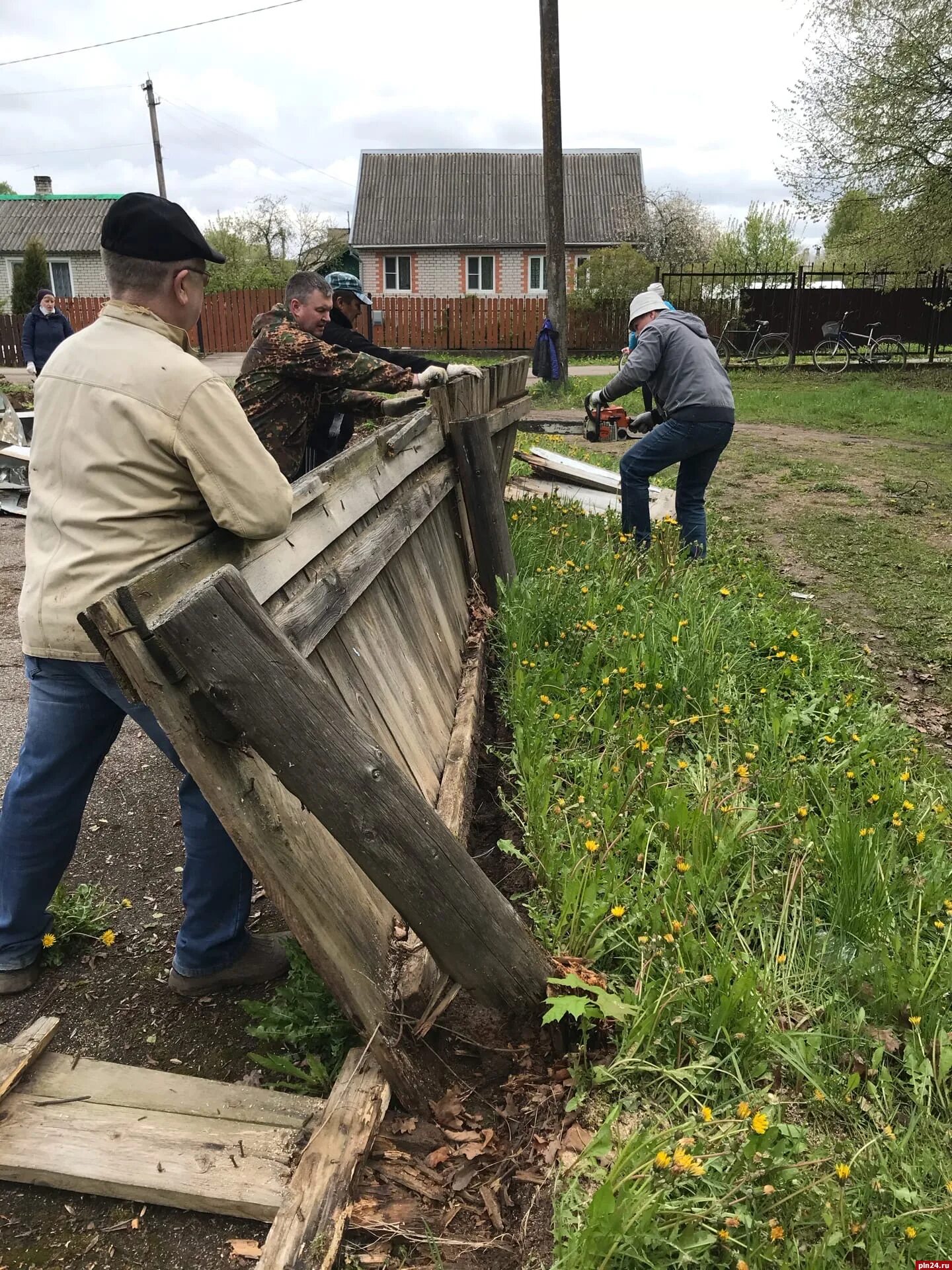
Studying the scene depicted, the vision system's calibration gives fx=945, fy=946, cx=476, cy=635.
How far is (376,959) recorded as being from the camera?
7.29 feet

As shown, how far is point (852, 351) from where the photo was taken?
918 inches

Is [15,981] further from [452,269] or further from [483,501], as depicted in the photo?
[452,269]

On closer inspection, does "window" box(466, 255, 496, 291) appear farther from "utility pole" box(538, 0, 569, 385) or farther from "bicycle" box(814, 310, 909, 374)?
"utility pole" box(538, 0, 569, 385)

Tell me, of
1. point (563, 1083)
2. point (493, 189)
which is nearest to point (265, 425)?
point (563, 1083)

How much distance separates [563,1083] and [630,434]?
18.8 feet

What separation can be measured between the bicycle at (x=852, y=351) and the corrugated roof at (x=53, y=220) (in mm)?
31744

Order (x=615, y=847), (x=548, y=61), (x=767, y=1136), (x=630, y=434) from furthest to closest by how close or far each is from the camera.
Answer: (x=548, y=61), (x=630, y=434), (x=615, y=847), (x=767, y=1136)

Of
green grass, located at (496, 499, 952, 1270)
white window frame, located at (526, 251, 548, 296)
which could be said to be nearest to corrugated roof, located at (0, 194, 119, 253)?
white window frame, located at (526, 251, 548, 296)

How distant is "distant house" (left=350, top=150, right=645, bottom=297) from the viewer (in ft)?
130

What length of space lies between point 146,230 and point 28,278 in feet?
92.7

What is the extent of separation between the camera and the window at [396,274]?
4047 cm

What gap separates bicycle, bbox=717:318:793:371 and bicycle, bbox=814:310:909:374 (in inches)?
33.1

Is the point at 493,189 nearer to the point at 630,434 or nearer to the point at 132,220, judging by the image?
the point at 630,434

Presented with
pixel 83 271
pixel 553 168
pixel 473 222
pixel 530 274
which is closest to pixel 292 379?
pixel 553 168
